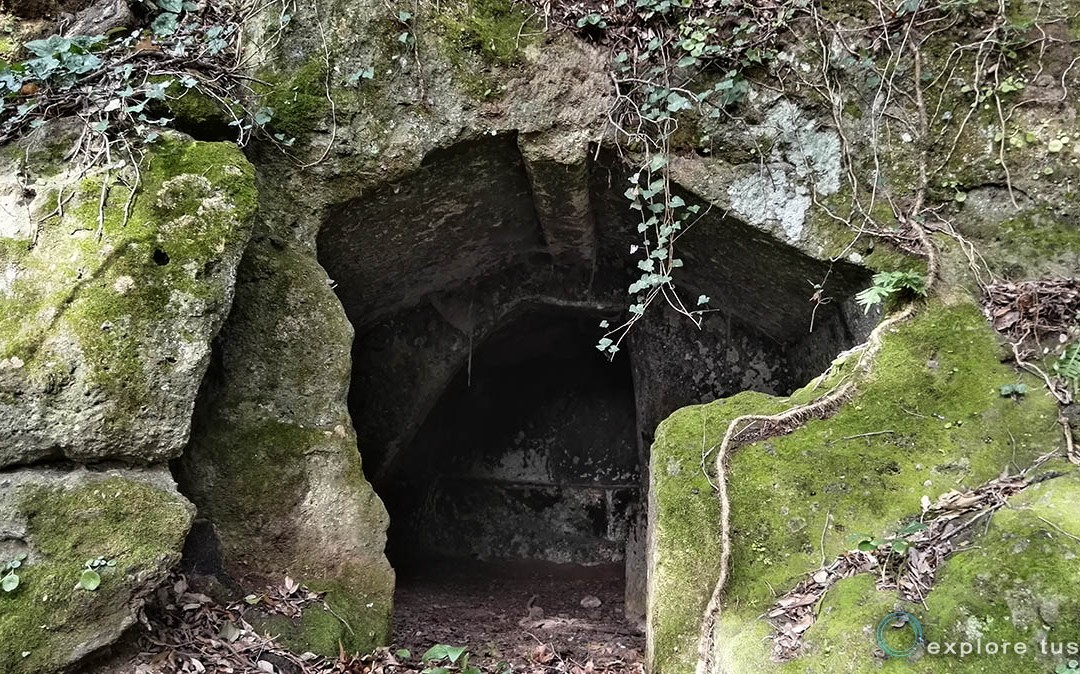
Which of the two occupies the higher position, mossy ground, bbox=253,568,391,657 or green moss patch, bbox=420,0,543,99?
green moss patch, bbox=420,0,543,99

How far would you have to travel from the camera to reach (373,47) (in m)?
4.22

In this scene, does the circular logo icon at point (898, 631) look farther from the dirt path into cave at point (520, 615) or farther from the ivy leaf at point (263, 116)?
the ivy leaf at point (263, 116)

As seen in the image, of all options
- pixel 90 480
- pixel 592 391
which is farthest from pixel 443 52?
pixel 592 391

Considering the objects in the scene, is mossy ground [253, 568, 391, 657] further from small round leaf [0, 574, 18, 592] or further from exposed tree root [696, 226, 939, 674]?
exposed tree root [696, 226, 939, 674]

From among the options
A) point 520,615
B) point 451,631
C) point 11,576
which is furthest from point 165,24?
point 520,615

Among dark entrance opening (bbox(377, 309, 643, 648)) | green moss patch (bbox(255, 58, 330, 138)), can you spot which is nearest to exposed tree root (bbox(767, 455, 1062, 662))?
green moss patch (bbox(255, 58, 330, 138))

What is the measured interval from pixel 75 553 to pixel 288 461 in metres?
1.05

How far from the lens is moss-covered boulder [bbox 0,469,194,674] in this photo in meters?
2.74

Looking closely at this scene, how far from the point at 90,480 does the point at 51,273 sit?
2.96 ft

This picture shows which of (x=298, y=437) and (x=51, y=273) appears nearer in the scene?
(x=51, y=273)

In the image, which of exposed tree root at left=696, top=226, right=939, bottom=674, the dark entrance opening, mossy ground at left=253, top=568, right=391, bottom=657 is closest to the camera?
exposed tree root at left=696, top=226, right=939, bottom=674

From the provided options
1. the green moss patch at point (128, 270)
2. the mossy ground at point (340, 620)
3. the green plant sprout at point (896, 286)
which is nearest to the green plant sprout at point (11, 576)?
the green moss patch at point (128, 270)

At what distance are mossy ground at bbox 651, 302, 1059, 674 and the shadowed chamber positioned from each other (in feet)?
13.8

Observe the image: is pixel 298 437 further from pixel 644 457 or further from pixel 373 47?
pixel 644 457
